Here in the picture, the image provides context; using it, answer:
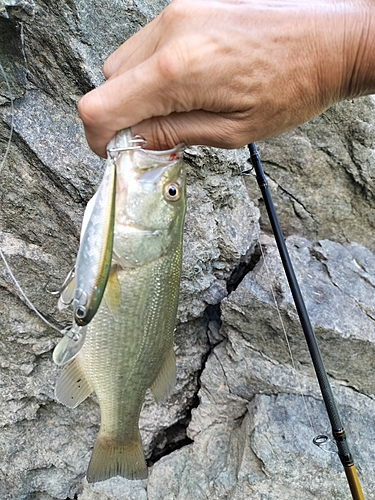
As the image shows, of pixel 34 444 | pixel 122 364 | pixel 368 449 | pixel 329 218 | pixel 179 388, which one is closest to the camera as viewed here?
pixel 122 364

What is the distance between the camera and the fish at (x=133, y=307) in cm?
113

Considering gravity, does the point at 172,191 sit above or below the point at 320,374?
above

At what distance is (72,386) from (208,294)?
111cm

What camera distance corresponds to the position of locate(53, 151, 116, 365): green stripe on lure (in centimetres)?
98

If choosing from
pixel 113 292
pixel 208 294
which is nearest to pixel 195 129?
pixel 113 292

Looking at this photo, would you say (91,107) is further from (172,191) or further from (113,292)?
(113,292)

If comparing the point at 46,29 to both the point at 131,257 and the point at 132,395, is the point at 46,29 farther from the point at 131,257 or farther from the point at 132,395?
the point at 132,395

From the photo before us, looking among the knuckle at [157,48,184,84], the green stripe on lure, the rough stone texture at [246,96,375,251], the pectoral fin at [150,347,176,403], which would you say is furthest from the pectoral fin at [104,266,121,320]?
the rough stone texture at [246,96,375,251]

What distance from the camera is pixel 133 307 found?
4.09 feet

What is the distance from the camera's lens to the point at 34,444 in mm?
2338

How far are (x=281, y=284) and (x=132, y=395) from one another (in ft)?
3.61

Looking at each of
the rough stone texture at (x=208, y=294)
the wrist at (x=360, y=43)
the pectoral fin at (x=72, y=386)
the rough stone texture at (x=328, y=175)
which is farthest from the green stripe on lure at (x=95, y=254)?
the rough stone texture at (x=328, y=175)

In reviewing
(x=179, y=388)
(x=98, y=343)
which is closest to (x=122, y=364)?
(x=98, y=343)

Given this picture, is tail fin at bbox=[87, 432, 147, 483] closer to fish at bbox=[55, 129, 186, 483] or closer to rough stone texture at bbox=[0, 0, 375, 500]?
fish at bbox=[55, 129, 186, 483]
